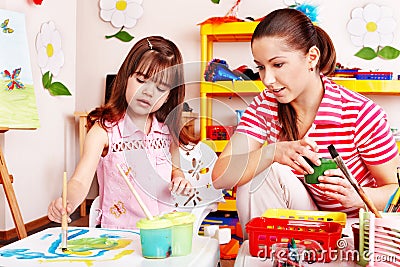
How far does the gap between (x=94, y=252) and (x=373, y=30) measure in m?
2.35

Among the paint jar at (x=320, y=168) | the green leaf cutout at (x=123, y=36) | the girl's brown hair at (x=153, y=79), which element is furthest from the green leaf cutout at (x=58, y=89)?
the paint jar at (x=320, y=168)

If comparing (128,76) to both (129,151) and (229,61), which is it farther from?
(229,61)

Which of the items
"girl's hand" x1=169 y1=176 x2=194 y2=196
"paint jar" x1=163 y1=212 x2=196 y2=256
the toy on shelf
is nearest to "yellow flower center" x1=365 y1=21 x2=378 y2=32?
the toy on shelf

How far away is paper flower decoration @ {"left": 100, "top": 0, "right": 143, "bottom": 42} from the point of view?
3068mm

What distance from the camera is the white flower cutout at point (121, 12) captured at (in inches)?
121

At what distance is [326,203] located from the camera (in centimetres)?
139

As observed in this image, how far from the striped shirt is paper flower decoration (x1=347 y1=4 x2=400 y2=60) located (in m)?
1.54

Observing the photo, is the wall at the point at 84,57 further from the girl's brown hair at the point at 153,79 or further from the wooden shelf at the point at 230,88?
the girl's brown hair at the point at 153,79

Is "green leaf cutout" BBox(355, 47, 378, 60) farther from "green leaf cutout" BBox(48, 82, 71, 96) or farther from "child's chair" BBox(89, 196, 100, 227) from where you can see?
"child's chair" BBox(89, 196, 100, 227)

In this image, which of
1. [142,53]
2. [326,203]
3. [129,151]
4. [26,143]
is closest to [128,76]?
[142,53]

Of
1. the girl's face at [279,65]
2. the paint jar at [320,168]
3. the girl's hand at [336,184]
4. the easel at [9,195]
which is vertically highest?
the girl's face at [279,65]

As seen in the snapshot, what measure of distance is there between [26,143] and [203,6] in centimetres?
126

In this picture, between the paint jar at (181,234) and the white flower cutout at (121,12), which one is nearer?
the paint jar at (181,234)

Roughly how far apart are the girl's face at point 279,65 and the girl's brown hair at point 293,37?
2 cm
